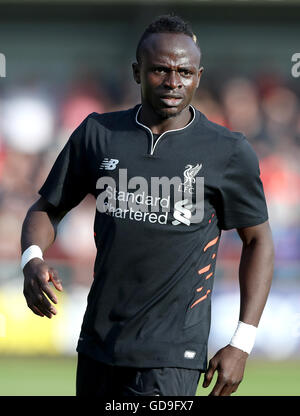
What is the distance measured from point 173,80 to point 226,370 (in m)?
1.34

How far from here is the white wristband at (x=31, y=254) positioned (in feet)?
13.0

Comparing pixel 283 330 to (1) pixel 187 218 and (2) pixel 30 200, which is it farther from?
(1) pixel 187 218

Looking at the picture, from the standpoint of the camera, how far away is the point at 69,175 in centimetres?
414

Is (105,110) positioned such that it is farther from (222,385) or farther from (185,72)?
(222,385)

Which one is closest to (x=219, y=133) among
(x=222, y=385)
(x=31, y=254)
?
(x=31, y=254)

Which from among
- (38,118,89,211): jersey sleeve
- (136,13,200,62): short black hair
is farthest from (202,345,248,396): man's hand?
(136,13,200,62): short black hair

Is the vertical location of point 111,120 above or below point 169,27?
below

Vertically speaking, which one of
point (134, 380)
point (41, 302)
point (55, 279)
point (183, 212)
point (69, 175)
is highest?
point (69, 175)

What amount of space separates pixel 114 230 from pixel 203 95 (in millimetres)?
7855

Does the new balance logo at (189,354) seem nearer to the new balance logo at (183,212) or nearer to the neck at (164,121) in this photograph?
the new balance logo at (183,212)

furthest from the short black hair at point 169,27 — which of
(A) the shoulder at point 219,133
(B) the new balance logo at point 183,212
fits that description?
(B) the new balance logo at point 183,212

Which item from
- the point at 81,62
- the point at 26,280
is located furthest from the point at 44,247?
the point at 81,62

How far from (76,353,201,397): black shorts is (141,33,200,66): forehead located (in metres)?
1.43

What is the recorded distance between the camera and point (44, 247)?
4109 millimetres
